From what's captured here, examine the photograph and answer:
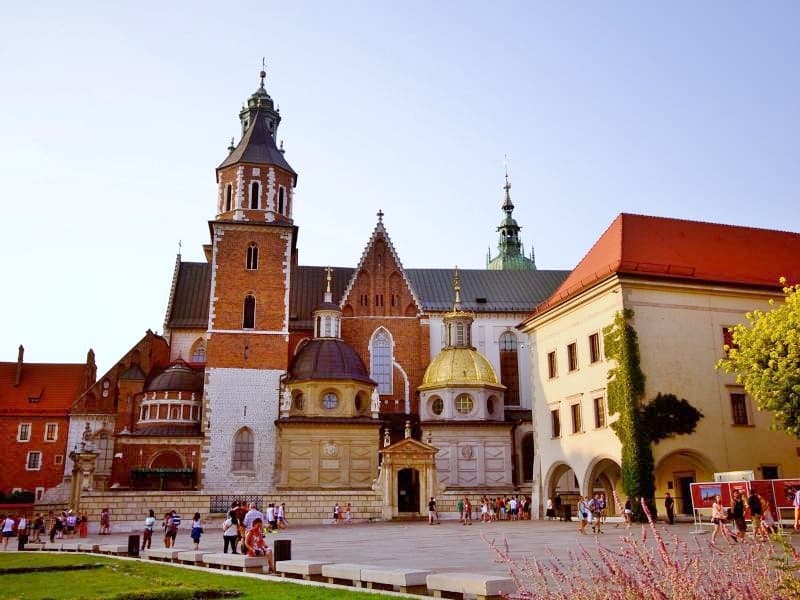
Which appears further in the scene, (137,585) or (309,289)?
(309,289)

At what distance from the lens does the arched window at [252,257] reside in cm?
5194

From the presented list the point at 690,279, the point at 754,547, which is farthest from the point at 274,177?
the point at 754,547

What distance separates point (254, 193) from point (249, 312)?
26.1 ft

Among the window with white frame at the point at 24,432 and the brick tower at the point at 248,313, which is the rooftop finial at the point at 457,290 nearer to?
the brick tower at the point at 248,313

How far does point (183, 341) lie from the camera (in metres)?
57.2

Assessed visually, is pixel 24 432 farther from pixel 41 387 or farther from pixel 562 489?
pixel 562 489

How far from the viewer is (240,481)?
156ft

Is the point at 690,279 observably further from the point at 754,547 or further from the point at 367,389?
the point at 754,547

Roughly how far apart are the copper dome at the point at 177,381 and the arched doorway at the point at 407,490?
46.8 ft

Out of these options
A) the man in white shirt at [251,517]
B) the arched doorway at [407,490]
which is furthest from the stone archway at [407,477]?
the man in white shirt at [251,517]

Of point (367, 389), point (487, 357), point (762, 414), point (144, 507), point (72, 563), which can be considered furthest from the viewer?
point (487, 357)

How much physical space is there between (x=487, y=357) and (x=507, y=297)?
5.61 m

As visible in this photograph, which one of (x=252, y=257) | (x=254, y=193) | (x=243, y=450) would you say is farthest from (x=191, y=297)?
(x=243, y=450)

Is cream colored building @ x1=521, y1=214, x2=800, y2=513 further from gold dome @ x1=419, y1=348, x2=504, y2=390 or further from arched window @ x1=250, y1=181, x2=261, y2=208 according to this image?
arched window @ x1=250, y1=181, x2=261, y2=208
